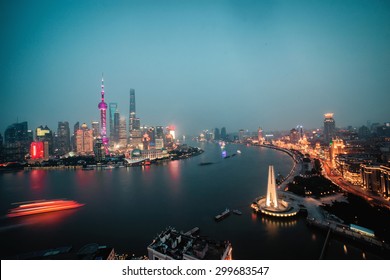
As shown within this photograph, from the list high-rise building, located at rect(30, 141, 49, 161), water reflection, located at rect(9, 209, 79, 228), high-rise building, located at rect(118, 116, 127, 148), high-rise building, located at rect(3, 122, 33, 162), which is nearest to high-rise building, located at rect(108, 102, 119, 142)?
high-rise building, located at rect(118, 116, 127, 148)

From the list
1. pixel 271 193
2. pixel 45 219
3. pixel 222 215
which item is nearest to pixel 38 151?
pixel 45 219

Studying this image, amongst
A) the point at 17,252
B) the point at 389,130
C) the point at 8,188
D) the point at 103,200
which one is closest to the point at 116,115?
the point at 8,188

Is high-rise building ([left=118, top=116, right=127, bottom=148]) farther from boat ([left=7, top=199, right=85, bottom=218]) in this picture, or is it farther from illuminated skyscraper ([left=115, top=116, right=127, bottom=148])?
boat ([left=7, top=199, right=85, bottom=218])

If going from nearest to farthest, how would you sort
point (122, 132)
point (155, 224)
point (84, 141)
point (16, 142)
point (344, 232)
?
1. point (344, 232)
2. point (155, 224)
3. point (16, 142)
4. point (84, 141)
5. point (122, 132)

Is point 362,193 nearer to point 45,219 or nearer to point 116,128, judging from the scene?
point 45,219
